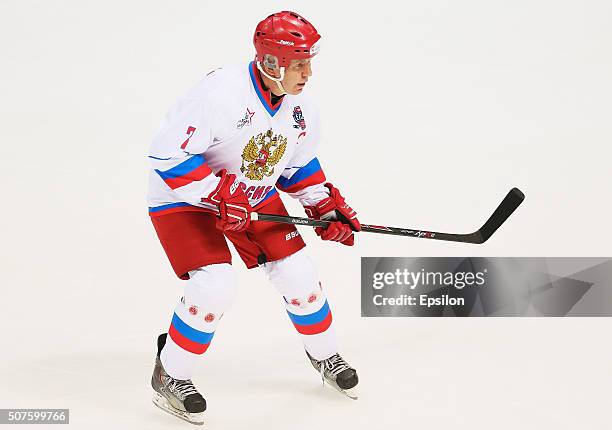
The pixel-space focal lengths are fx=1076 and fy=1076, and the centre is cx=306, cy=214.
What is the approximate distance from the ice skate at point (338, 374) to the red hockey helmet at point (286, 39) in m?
1.02

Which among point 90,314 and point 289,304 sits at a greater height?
point 289,304

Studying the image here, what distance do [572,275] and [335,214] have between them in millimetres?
1520

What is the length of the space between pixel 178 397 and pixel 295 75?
1.05m

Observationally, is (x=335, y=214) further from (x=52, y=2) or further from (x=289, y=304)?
(x=52, y=2)

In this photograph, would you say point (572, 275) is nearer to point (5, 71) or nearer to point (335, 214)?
point (335, 214)

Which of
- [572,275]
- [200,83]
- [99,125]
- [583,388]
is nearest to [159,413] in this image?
[200,83]

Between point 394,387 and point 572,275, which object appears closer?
point 394,387

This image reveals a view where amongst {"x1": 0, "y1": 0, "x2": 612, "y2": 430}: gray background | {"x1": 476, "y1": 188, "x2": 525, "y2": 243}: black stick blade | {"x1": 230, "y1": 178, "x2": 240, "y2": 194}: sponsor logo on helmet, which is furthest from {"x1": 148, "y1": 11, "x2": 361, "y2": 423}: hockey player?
{"x1": 476, "y1": 188, "x2": 525, "y2": 243}: black stick blade

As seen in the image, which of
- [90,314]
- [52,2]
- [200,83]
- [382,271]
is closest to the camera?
[200,83]

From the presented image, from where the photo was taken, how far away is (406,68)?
652cm

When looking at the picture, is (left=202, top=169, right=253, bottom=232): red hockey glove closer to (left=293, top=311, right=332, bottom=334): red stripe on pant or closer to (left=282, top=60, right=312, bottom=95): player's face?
(left=282, top=60, right=312, bottom=95): player's face

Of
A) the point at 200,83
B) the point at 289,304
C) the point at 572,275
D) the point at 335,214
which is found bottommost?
the point at 572,275

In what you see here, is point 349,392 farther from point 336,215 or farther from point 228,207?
point 228,207

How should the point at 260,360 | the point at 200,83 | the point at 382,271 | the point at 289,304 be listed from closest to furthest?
the point at 200,83, the point at 289,304, the point at 260,360, the point at 382,271
